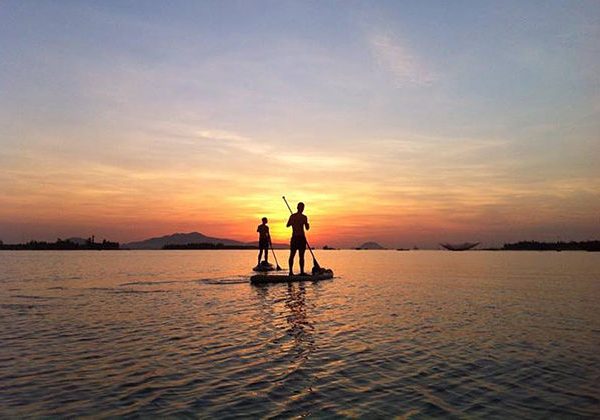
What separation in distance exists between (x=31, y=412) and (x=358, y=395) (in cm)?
442

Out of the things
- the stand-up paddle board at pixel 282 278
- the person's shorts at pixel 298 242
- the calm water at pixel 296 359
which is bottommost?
the calm water at pixel 296 359

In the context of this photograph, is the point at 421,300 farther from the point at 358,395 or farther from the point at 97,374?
the point at 97,374

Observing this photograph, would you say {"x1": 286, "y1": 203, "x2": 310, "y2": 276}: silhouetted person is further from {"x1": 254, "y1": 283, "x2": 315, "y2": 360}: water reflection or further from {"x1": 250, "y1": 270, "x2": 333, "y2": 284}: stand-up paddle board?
{"x1": 254, "y1": 283, "x2": 315, "y2": 360}: water reflection

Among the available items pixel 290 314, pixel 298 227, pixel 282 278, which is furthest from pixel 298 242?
pixel 290 314

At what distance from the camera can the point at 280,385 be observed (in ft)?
23.3

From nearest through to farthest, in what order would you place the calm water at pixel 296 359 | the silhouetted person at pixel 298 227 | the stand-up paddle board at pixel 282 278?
the calm water at pixel 296 359, the stand-up paddle board at pixel 282 278, the silhouetted person at pixel 298 227

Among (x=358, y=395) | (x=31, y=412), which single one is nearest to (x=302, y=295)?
(x=358, y=395)

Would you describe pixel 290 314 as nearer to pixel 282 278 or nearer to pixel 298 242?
pixel 282 278

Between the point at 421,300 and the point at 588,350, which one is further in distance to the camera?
the point at 421,300

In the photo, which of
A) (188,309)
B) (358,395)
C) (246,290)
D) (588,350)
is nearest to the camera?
(358,395)

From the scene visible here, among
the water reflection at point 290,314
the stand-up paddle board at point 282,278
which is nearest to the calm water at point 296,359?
the water reflection at point 290,314

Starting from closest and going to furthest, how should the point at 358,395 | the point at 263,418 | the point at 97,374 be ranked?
the point at 263,418 → the point at 358,395 → the point at 97,374

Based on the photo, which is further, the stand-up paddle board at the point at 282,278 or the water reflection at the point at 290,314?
the stand-up paddle board at the point at 282,278

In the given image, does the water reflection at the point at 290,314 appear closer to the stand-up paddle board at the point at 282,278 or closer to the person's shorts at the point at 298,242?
the stand-up paddle board at the point at 282,278
